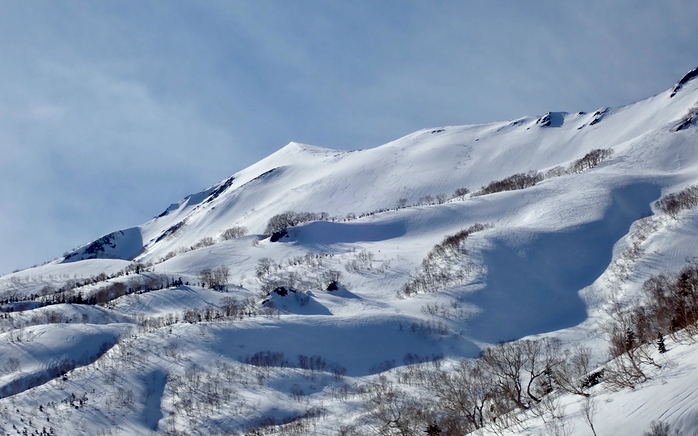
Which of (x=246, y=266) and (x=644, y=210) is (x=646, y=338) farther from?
(x=246, y=266)

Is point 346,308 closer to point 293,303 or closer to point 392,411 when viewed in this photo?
point 293,303

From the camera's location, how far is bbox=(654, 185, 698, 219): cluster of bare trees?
71062 millimetres

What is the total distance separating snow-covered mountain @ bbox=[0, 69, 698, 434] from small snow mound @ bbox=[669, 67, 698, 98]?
37960mm

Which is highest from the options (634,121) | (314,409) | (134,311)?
(634,121)

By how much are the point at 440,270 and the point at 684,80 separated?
14264 centimetres

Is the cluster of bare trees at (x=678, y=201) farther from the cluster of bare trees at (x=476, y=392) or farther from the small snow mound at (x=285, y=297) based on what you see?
the small snow mound at (x=285, y=297)

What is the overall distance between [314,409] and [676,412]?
25811 mm

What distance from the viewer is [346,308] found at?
62.3 m

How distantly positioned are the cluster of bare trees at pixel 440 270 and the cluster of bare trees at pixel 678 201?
26.9 metres

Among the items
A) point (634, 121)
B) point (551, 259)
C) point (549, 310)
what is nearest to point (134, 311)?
point (549, 310)

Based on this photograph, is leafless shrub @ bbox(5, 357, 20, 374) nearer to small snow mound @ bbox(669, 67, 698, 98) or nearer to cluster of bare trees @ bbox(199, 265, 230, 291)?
cluster of bare trees @ bbox(199, 265, 230, 291)

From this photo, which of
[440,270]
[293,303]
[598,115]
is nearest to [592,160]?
[440,270]

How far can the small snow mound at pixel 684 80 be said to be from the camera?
164712mm

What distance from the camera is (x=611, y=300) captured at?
189 ft
